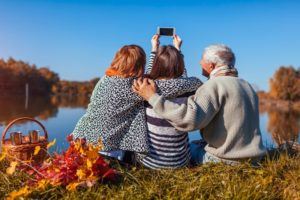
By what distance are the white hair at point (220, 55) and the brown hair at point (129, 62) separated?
1.79 ft

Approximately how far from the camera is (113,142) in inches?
128

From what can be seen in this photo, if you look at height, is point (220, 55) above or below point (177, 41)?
below

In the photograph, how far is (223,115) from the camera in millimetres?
3061

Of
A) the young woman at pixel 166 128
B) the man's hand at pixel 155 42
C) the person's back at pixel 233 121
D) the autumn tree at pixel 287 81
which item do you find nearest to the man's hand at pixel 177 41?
the man's hand at pixel 155 42

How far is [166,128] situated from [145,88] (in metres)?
0.38

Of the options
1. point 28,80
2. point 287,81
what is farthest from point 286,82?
point 28,80

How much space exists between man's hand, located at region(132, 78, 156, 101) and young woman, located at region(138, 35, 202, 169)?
4.3 inches

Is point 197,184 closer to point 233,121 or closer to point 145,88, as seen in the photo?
point 233,121

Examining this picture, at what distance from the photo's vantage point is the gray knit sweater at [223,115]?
2.93 meters

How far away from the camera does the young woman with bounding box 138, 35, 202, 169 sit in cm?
315

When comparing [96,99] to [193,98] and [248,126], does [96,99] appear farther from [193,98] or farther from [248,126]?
[248,126]

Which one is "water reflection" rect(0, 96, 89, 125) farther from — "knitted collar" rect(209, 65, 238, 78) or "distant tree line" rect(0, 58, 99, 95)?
"knitted collar" rect(209, 65, 238, 78)

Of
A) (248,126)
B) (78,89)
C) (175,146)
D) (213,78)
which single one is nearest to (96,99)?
(175,146)

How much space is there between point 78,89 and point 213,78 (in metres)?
51.5
